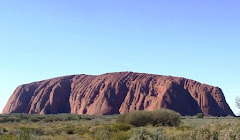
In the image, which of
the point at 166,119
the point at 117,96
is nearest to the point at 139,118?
the point at 166,119

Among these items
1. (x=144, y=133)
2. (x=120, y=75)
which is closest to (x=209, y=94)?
(x=120, y=75)

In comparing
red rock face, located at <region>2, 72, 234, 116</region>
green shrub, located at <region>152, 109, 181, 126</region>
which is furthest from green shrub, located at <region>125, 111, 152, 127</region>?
red rock face, located at <region>2, 72, 234, 116</region>

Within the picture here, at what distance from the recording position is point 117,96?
343ft

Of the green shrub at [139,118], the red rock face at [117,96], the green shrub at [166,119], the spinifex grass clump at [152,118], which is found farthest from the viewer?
the red rock face at [117,96]

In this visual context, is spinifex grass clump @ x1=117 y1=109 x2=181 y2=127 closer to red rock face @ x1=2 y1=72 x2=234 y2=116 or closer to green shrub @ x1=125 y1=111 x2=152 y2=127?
green shrub @ x1=125 y1=111 x2=152 y2=127

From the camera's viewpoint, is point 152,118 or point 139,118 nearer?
point 139,118

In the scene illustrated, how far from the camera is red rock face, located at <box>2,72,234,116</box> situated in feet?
329

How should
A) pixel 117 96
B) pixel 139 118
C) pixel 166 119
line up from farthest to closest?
pixel 117 96 < pixel 166 119 < pixel 139 118

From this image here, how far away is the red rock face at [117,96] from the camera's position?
10019 cm

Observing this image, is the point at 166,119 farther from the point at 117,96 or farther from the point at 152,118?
the point at 117,96

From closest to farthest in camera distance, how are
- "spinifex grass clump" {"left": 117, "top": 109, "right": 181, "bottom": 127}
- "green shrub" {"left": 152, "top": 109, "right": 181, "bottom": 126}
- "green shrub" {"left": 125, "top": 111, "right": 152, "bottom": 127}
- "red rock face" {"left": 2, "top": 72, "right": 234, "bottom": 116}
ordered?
"green shrub" {"left": 125, "top": 111, "right": 152, "bottom": 127} → "spinifex grass clump" {"left": 117, "top": 109, "right": 181, "bottom": 127} → "green shrub" {"left": 152, "top": 109, "right": 181, "bottom": 126} → "red rock face" {"left": 2, "top": 72, "right": 234, "bottom": 116}

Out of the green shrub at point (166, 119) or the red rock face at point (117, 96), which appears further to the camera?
the red rock face at point (117, 96)

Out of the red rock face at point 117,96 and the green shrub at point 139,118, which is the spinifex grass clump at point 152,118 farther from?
the red rock face at point 117,96

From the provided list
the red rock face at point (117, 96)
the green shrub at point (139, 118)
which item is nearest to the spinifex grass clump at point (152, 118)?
the green shrub at point (139, 118)
